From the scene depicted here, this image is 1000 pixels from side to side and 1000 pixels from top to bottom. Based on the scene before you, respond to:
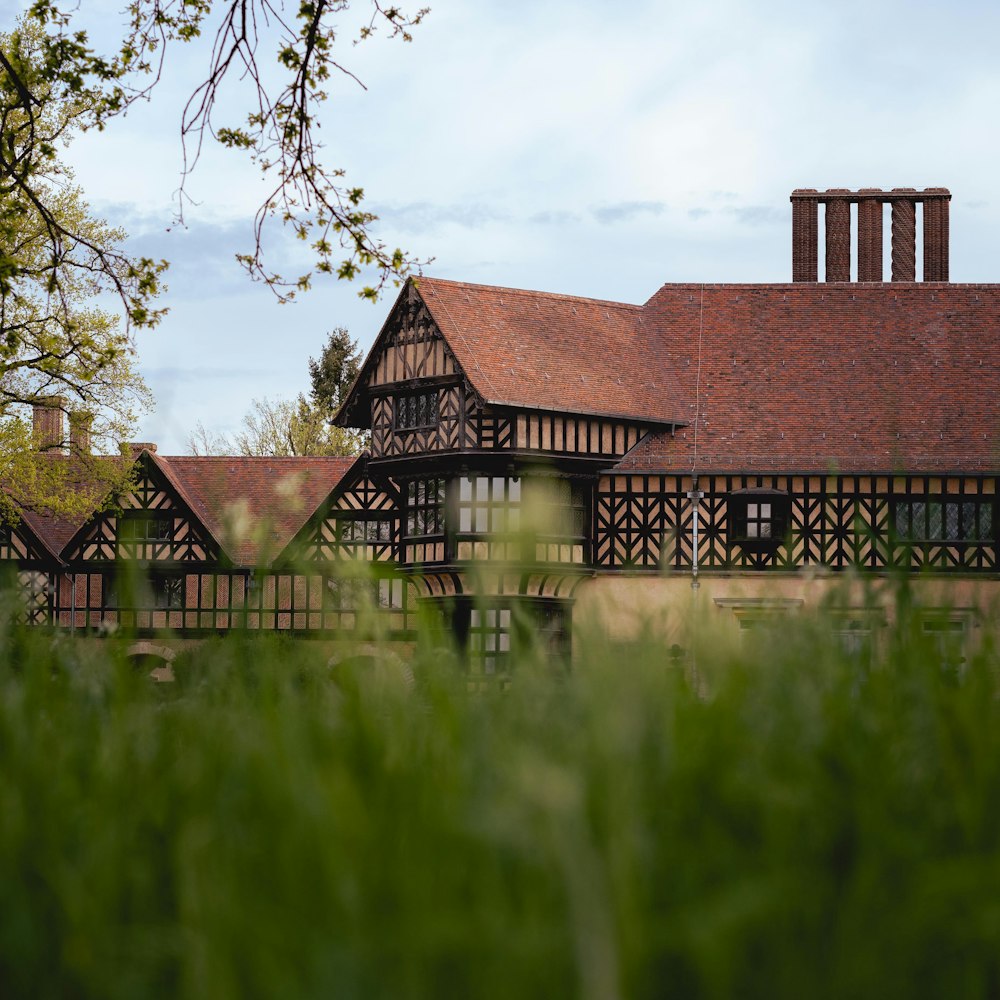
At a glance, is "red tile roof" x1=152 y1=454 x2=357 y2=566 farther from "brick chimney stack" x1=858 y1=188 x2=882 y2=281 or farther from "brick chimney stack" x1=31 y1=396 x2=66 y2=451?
"brick chimney stack" x1=858 y1=188 x2=882 y2=281

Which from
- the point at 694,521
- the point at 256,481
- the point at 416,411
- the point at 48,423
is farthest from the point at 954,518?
the point at 48,423

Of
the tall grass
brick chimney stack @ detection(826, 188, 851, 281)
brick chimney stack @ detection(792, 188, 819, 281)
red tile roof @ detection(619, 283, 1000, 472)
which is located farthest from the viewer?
brick chimney stack @ detection(826, 188, 851, 281)

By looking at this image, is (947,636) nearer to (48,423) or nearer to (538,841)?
(538,841)

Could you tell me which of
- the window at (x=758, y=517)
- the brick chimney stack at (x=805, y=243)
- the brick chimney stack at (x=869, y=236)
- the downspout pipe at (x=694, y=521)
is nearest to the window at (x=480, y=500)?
the downspout pipe at (x=694, y=521)

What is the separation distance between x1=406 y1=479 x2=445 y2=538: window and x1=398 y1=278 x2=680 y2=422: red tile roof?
271 centimetres

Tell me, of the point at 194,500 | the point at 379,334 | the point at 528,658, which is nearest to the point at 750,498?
the point at 379,334

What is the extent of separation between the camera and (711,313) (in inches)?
1548

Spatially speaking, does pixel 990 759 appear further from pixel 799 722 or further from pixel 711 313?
pixel 711 313

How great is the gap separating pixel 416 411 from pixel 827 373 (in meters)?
10.1

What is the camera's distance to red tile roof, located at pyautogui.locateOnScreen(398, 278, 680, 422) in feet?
113

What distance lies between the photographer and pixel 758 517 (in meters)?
35.2

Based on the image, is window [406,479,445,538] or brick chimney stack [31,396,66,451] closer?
brick chimney stack [31,396,66,451]

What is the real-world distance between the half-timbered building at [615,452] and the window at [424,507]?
6cm

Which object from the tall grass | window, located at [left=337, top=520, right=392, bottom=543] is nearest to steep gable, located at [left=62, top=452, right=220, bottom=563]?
window, located at [left=337, top=520, right=392, bottom=543]
